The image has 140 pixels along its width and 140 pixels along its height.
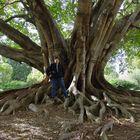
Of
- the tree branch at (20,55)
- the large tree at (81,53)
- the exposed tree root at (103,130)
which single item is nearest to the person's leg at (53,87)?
the large tree at (81,53)

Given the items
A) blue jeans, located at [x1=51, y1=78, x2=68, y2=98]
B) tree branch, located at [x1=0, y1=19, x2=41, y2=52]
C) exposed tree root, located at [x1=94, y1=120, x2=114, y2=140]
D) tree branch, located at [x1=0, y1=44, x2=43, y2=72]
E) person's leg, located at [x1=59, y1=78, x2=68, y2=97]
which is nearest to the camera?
exposed tree root, located at [x1=94, y1=120, x2=114, y2=140]

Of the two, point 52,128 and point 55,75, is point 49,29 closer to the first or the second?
point 55,75

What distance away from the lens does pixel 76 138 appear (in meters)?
5.64

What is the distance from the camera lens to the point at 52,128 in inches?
256

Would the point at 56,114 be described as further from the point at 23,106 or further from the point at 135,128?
the point at 135,128

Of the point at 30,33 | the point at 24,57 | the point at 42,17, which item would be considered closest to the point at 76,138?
the point at 42,17

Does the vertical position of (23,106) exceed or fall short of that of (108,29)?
it falls short

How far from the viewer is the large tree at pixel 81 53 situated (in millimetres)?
8664

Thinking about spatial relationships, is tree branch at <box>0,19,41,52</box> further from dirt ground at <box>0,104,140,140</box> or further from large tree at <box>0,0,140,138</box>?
dirt ground at <box>0,104,140,140</box>

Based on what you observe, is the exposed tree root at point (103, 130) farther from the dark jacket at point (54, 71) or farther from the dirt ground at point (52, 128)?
the dark jacket at point (54, 71)

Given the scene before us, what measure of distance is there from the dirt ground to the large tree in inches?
29.8

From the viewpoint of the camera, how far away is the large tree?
866 centimetres

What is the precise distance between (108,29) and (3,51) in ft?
12.9

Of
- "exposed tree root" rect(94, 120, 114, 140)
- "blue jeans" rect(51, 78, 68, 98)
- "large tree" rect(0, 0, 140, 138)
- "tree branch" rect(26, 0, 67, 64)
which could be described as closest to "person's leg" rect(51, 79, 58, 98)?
"blue jeans" rect(51, 78, 68, 98)
